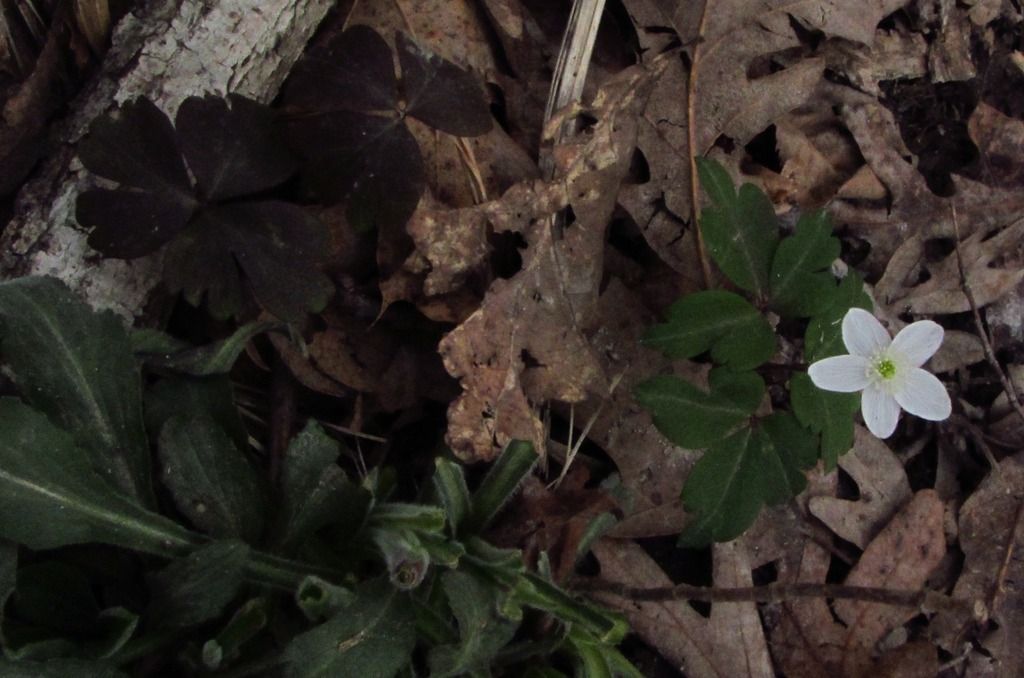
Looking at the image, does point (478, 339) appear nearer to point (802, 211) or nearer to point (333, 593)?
point (333, 593)

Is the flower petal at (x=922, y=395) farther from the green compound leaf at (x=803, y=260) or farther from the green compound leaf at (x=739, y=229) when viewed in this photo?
the green compound leaf at (x=739, y=229)

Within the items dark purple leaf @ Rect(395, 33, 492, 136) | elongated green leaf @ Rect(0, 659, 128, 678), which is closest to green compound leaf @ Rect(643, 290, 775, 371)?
dark purple leaf @ Rect(395, 33, 492, 136)

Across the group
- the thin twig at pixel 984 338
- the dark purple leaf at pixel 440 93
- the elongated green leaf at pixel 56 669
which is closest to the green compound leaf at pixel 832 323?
the thin twig at pixel 984 338

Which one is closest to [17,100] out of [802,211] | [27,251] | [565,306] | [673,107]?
[27,251]

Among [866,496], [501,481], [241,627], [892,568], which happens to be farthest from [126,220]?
[892,568]

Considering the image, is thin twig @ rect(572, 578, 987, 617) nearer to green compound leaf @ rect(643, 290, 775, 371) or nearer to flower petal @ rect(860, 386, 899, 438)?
flower petal @ rect(860, 386, 899, 438)

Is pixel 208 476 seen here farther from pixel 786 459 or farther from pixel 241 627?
pixel 786 459
